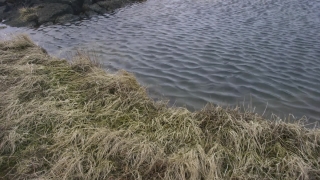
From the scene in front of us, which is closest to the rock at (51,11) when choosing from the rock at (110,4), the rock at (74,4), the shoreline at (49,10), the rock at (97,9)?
the shoreline at (49,10)

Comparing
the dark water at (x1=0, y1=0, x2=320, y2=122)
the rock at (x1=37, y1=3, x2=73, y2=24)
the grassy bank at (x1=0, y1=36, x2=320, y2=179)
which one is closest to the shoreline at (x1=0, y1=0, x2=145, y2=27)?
the rock at (x1=37, y1=3, x2=73, y2=24)

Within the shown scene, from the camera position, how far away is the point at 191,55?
34.9 ft

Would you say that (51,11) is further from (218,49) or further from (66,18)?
(218,49)

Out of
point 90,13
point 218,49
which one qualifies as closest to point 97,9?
point 90,13

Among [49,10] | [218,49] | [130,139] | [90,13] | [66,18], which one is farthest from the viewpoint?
[90,13]

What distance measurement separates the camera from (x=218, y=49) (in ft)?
36.3

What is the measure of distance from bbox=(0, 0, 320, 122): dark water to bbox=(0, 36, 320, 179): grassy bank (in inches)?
65.5

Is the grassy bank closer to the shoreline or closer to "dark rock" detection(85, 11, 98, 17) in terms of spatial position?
the shoreline

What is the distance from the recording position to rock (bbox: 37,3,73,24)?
18.5 meters

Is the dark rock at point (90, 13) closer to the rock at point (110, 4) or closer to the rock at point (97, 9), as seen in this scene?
the rock at point (97, 9)

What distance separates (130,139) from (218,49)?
7.08 m

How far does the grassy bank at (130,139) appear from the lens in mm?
4500

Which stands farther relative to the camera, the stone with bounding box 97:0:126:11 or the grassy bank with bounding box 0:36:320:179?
the stone with bounding box 97:0:126:11

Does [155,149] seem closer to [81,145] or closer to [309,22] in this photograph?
[81,145]
